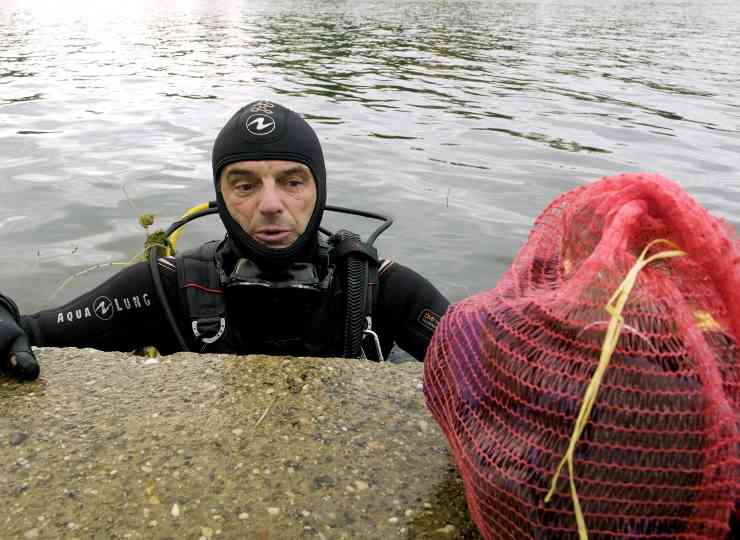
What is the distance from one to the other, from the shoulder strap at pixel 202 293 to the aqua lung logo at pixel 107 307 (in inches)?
9.8

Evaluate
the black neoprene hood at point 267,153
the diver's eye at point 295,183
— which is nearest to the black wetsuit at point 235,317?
the black neoprene hood at point 267,153

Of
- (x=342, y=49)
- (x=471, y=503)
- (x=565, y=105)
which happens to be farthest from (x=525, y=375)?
(x=342, y=49)

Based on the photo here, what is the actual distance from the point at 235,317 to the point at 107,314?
0.65m

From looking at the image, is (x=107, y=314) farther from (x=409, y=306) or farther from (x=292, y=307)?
(x=409, y=306)

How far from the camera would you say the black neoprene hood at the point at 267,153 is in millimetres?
3229

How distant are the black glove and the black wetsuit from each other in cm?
57

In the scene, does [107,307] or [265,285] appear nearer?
[265,285]

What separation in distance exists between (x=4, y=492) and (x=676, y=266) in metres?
2.01

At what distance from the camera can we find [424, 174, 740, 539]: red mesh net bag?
1396mm

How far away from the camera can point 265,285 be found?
3.10 metres

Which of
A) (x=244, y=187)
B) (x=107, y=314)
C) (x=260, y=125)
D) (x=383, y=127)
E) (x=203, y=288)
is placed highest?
(x=260, y=125)

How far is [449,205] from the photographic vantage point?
7.40m

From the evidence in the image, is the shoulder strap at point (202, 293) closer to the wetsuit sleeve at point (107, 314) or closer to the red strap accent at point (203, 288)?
the red strap accent at point (203, 288)

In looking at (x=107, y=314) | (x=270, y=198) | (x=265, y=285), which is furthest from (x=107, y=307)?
(x=270, y=198)
